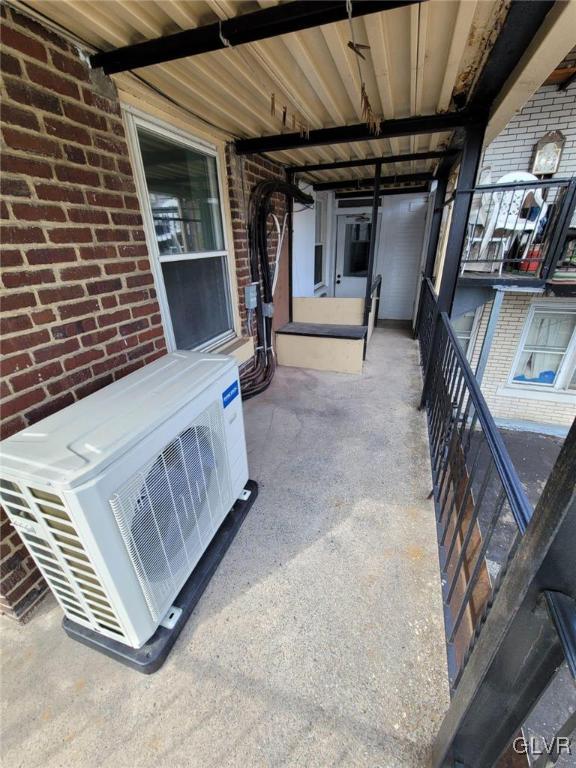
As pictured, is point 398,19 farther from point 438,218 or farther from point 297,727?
point 438,218

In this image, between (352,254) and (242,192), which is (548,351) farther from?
(242,192)

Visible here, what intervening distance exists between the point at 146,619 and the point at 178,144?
2.66 meters

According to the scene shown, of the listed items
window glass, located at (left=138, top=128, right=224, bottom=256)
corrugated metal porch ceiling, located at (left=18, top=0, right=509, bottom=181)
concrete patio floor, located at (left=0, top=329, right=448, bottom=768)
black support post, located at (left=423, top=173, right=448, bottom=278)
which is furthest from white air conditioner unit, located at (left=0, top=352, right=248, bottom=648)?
black support post, located at (left=423, top=173, right=448, bottom=278)

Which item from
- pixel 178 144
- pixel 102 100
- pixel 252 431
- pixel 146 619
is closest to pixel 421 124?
pixel 178 144

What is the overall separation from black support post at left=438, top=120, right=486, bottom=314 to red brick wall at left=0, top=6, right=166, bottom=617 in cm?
213

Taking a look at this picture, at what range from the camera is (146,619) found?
115 cm

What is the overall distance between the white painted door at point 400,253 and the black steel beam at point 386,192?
15 centimetres

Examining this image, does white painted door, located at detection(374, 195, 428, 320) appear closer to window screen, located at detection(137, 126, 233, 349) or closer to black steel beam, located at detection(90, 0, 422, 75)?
window screen, located at detection(137, 126, 233, 349)

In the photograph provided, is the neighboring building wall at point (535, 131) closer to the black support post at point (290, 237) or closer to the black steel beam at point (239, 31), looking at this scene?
the black support post at point (290, 237)

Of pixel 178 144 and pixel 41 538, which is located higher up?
pixel 178 144

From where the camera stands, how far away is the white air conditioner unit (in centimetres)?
89

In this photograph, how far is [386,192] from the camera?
5562 millimetres

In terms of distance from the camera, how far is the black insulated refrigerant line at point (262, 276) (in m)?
3.07

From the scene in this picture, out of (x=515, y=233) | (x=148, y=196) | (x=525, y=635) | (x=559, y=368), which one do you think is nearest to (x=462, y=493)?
(x=525, y=635)
